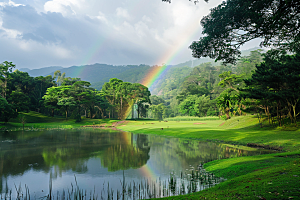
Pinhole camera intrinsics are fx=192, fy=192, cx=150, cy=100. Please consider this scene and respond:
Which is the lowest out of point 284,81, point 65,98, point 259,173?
point 259,173

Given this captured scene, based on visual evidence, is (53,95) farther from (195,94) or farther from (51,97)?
(195,94)

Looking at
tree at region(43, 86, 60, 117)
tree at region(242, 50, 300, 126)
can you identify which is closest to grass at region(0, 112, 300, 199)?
tree at region(242, 50, 300, 126)

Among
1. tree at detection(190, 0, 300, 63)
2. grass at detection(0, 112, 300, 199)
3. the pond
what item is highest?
tree at detection(190, 0, 300, 63)

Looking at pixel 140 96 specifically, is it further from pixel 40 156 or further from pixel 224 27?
pixel 224 27

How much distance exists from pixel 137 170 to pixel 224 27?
1041 cm

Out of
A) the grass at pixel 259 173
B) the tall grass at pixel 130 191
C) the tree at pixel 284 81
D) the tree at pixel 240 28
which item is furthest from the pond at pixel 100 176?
the tree at pixel 284 81

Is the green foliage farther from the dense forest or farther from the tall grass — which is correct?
the tall grass

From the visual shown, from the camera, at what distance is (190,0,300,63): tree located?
32.2 feet

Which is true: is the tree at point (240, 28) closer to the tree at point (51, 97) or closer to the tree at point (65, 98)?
the tree at point (65, 98)

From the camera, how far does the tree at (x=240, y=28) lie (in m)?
9.82

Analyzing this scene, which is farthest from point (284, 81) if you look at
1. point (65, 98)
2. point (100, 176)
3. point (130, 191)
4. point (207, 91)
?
point (207, 91)

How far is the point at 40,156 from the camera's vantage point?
16672 mm

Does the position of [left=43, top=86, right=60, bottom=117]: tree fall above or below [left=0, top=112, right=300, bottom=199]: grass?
above

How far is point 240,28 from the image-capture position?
11.1 meters
